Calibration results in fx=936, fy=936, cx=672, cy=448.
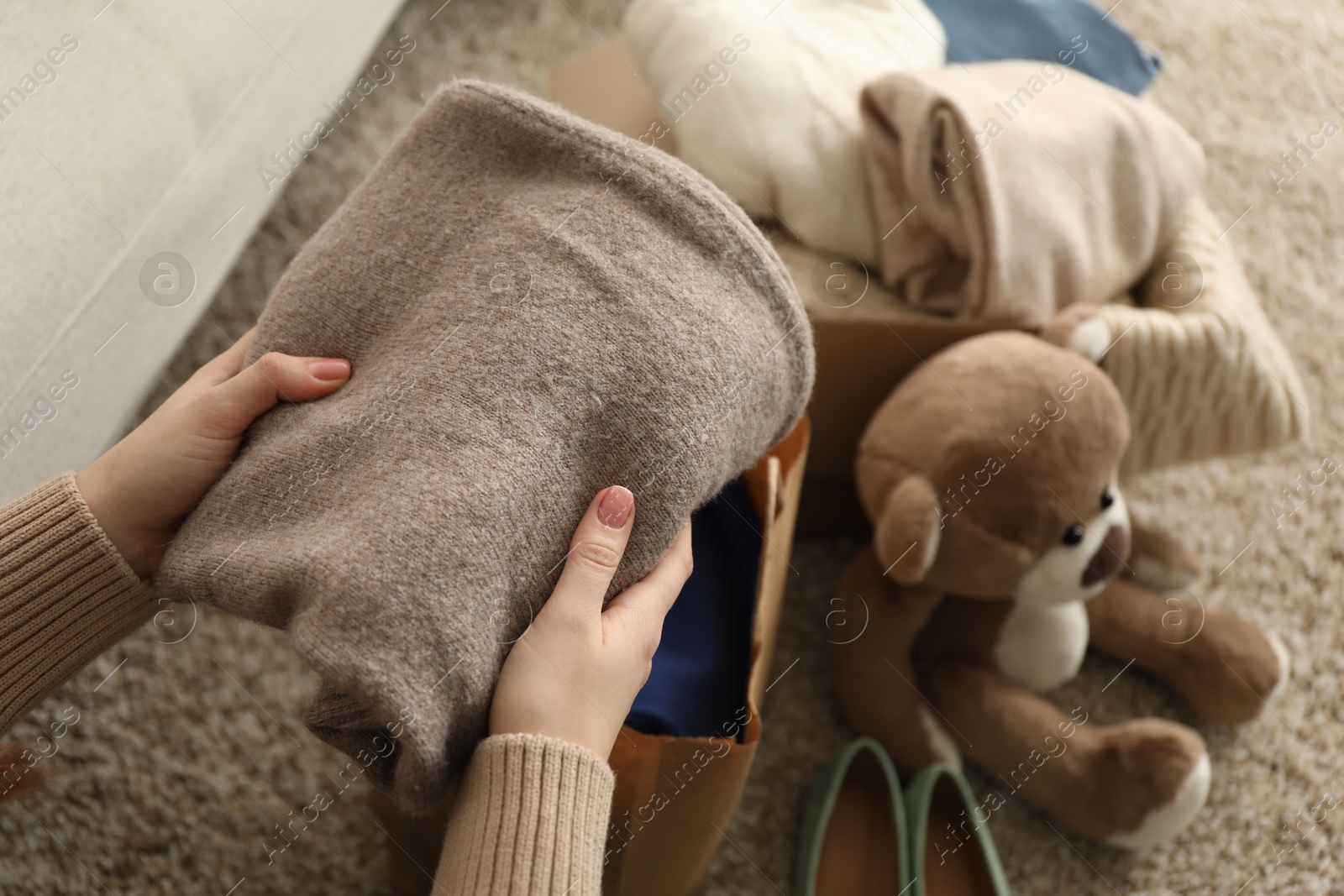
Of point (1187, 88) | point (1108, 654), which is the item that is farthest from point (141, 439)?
point (1187, 88)

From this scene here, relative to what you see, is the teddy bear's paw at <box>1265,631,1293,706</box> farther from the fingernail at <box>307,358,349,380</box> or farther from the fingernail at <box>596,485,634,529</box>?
the fingernail at <box>307,358,349,380</box>

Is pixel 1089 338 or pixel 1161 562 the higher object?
pixel 1089 338

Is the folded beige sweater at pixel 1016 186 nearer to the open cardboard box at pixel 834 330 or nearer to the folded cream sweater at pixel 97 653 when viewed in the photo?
the open cardboard box at pixel 834 330

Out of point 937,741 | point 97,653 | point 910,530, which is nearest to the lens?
point 97,653

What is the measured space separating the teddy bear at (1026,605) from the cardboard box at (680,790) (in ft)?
0.42

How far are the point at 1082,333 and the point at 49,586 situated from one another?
81 cm

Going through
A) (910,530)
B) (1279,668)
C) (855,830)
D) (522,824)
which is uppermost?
(522,824)

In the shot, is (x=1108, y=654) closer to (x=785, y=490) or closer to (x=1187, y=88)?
(x=785, y=490)

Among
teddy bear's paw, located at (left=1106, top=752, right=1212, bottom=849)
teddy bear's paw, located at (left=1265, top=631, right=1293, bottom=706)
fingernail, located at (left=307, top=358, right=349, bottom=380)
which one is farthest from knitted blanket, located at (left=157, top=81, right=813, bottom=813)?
teddy bear's paw, located at (left=1265, top=631, right=1293, bottom=706)

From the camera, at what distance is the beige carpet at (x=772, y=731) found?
2.72 feet

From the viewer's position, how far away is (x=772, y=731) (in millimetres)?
941

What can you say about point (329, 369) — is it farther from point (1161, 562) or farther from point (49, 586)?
point (1161, 562)

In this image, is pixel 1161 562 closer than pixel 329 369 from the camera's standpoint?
No

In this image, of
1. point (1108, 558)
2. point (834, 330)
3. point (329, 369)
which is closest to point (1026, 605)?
point (1108, 558)
